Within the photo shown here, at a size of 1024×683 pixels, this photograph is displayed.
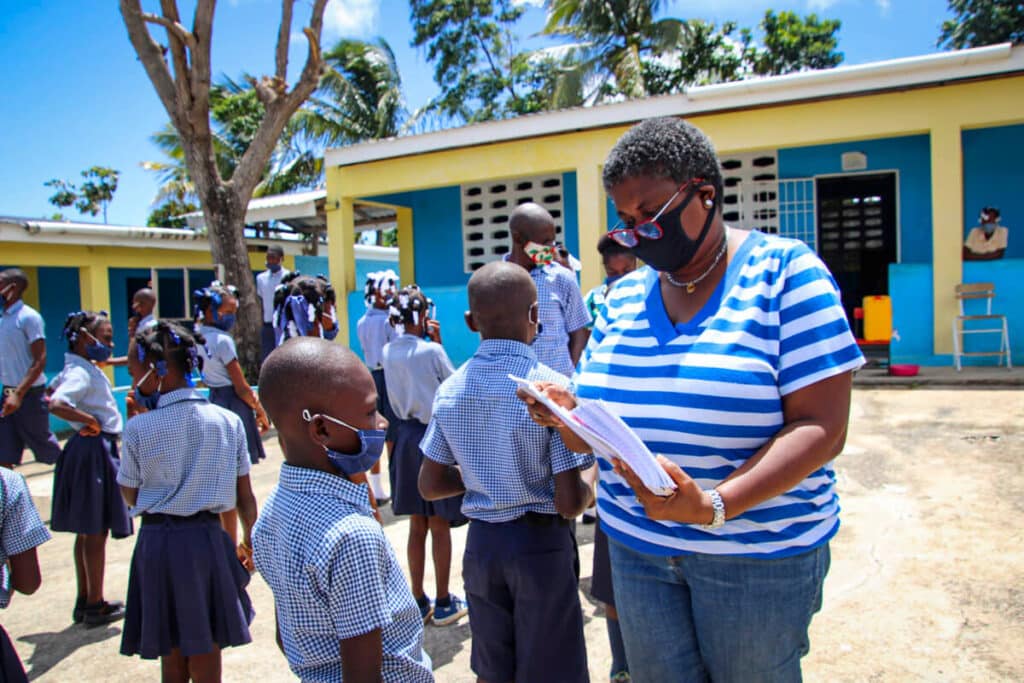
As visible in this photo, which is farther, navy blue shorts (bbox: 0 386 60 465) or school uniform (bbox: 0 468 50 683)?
navy blue shorts (bbox: 0 386 60 465)

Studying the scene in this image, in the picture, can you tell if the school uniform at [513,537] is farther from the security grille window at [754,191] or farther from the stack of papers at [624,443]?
the security grille window at [754,191]

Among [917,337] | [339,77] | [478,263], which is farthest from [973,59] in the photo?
[339,77]

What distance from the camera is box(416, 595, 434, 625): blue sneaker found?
12.1ft

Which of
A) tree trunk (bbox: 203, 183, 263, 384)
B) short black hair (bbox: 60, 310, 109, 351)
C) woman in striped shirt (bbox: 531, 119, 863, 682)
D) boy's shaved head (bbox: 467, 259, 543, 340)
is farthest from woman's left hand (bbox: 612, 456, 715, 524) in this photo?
tree trunk (bbox: 203, 183, 263, 384)

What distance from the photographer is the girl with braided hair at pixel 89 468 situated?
13.1 feet

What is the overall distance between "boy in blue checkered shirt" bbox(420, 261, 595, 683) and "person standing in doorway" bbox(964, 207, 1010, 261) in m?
9.16

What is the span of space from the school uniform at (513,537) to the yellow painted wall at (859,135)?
8.23 meters

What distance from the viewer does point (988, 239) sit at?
9.45 m

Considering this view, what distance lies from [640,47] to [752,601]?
20.9 meters

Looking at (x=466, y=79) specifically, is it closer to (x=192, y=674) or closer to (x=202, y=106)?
(x=202, y=106)

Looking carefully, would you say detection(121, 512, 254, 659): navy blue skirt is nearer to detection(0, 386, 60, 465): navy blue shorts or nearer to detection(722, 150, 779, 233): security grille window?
detection(0, 386, 60, 465): navy blue shorts

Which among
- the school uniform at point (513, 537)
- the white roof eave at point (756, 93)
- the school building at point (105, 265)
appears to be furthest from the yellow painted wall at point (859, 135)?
the school uniform at point (513, 537)

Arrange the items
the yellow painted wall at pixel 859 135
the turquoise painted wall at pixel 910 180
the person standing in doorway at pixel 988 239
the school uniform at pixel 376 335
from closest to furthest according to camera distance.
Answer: the school uniform at pixel 376 335 < the yellow painted wall at pixel 859 135 < the person standing in doorway at pixel 988 239 < the turquoise painted wall at pixel 910 180

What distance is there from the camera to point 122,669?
3.48 meters
